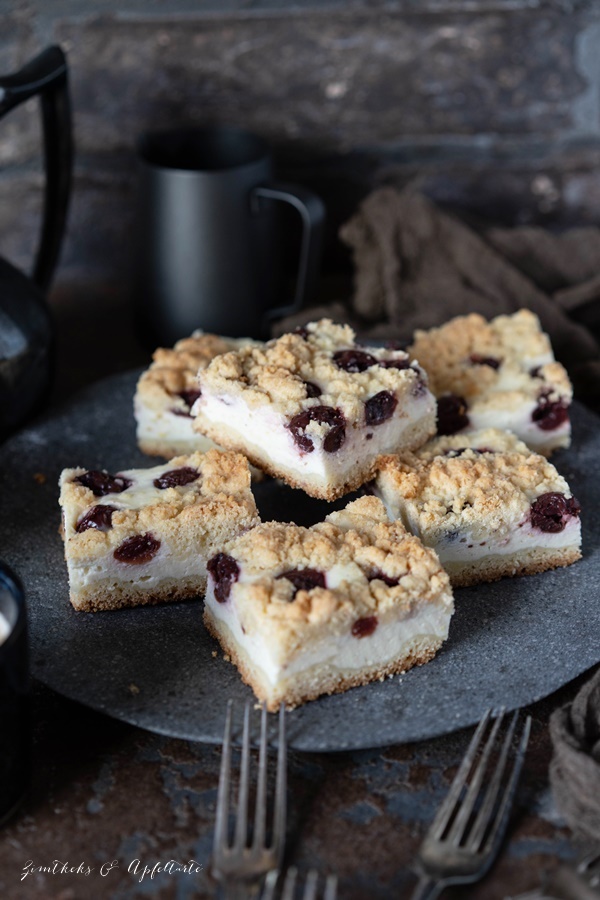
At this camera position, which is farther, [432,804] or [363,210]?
[363,210]

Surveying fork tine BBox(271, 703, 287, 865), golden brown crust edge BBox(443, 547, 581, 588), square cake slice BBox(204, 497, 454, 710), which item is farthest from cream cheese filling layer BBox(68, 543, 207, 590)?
golden brown crust edge BBox(443, 547, 581, 588)

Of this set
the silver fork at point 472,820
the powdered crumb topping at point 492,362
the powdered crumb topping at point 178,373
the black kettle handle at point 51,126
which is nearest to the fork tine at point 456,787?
the silver fork at point 472,820

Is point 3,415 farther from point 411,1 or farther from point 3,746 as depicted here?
point 411,1

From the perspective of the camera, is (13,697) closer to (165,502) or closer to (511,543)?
(165,502)

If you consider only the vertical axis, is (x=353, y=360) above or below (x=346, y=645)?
above

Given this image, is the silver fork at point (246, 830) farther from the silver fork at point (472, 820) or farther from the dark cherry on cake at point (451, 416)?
the dark cherry on cake at point (451, 416)

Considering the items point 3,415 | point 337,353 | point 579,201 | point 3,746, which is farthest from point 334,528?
point 579,201

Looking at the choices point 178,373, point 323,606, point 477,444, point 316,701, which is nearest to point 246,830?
point 316,701
